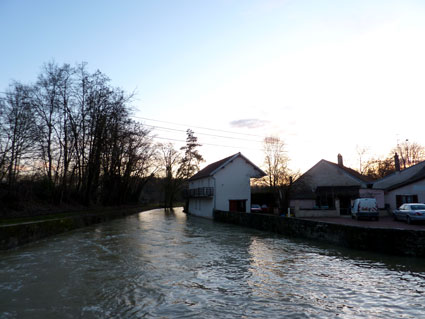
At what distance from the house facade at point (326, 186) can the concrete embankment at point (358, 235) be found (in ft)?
59.3

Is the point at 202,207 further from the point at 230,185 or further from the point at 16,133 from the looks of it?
the point at 16,133

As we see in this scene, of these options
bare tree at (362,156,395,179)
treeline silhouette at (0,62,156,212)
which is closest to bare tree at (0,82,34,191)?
treeline silhouette at (0,62,156,212)

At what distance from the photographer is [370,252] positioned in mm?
14000

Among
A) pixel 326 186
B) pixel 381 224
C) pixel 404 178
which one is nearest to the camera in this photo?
pixel 381 224

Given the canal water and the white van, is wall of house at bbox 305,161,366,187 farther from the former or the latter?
the canal water

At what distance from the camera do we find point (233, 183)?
118ft

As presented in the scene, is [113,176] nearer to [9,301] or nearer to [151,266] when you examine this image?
[151,266]

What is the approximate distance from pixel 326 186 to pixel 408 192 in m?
11.9

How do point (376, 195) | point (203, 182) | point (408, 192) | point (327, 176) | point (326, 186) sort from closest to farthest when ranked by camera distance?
point (408, 192) → point (376, 195) → point (203, 182) → point (326, 186) → point (327, 176)

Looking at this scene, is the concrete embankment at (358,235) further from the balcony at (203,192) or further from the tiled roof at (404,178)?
the tiled roof at (404,178)

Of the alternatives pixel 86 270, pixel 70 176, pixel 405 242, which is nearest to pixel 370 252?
pixel 405 242

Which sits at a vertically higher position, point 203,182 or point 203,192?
point 203,182

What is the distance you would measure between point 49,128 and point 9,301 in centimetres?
2542

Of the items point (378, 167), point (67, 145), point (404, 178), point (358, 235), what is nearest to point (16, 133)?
point (67, 145)
